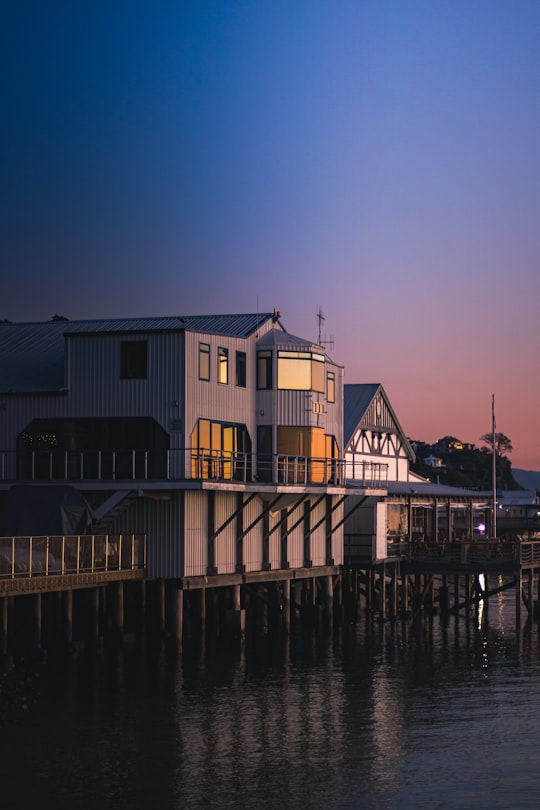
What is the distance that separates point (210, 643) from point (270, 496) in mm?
7016

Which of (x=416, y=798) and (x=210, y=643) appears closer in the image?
(x=416, y=798)

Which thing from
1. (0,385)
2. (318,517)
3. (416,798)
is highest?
(0,385)

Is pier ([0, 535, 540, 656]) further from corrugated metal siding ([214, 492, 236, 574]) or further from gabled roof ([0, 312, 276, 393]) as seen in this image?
gabled roof ([0, 312, 276, 393])

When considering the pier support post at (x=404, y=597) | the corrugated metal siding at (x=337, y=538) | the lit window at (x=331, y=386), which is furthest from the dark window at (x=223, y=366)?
the pier support post at (x=404, y=597)

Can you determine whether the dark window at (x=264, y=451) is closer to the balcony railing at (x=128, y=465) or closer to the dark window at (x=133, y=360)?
the balcony railing at (x=128, y=465)

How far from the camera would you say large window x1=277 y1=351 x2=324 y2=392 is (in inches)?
2329

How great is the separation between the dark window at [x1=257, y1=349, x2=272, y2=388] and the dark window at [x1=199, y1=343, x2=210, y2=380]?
4.50m

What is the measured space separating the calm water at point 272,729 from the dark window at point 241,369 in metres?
11.5

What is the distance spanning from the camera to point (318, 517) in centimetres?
6322

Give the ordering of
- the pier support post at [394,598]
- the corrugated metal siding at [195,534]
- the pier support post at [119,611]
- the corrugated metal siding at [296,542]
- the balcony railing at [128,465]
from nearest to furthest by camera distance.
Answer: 1. the pier support post at [119,611]
2. the corrugated metal siding at [195,534]
3. the balcony railing at [128,465]
4. the corrugated metal siding at [296,542]
5. the pier support post at [394,598]

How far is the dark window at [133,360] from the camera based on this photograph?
54.2m

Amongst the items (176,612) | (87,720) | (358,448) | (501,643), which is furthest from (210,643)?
(358,448)

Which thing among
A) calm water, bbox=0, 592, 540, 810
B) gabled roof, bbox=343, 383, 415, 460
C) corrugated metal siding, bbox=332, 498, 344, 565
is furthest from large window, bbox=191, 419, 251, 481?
gabled roof, bbox=343, 383, 415, 460

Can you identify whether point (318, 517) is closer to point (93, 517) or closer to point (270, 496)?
point (270, 496)
